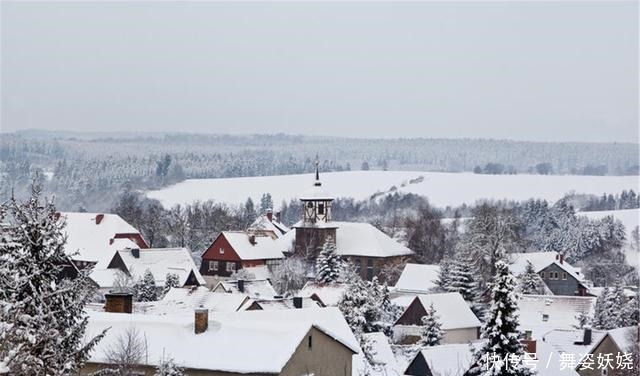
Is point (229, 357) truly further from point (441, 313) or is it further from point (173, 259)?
point (173, 259)

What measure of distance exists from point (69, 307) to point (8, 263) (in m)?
1.08

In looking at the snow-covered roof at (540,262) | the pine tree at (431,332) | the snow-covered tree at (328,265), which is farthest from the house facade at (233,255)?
the pine tree at (431,332)

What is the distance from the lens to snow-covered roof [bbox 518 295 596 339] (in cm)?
5953

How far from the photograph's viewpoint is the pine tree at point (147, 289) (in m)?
57.2

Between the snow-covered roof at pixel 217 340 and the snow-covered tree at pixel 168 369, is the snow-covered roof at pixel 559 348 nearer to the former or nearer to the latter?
the snow-covered roof at pixel 217 340

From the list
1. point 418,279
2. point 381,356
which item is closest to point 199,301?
point 381,356

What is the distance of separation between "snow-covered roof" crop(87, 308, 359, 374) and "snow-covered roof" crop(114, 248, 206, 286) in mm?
42742

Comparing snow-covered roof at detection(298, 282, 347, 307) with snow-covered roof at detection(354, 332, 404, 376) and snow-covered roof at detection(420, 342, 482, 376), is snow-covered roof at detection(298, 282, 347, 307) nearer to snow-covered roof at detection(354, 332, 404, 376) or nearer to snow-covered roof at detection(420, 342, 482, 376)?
snow-covered roof at detection(420, 342, 482, 376)

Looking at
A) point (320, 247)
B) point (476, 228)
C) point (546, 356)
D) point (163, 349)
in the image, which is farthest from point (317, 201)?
point (163, 349)

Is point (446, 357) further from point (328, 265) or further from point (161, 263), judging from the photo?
Answer: point (328, 265)

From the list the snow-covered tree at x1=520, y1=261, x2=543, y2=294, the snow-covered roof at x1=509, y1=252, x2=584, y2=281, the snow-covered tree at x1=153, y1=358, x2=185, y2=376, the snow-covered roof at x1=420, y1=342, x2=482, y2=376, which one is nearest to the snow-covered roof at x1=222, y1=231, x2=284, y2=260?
the snow-covered roof at x1=509, y1=252, x2=584, y2=281

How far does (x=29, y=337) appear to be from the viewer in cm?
1407

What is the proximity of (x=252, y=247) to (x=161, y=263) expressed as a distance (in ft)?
56.9

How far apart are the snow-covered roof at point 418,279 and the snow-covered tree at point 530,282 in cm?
538
